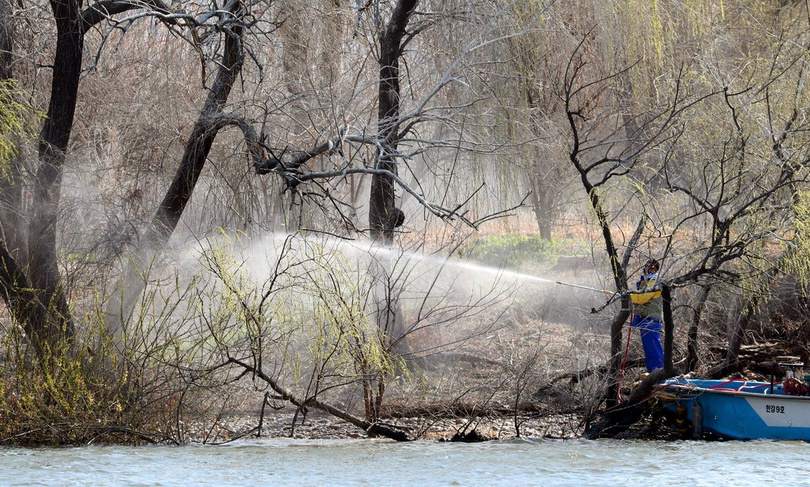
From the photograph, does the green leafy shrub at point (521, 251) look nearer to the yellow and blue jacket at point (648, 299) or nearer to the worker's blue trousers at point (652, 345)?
the worker's blue trousers at point (652, 345)

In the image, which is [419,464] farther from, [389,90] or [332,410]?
[389,90]

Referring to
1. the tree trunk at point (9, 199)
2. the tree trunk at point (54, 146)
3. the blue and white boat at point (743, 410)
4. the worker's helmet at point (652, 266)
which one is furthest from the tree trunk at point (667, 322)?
the tree trunk at point (9, 199)

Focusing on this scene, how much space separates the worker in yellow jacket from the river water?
4.03 ft

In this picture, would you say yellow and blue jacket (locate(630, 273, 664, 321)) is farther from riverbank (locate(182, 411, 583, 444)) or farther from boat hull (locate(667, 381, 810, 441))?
riverbank (locate(182, 411, 583, 444))

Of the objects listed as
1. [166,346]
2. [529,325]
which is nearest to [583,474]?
[166,346]

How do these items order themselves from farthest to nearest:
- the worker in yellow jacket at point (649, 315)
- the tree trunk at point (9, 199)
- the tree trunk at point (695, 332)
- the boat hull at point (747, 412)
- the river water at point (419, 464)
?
the tree trunk at point (695, 332) → the worker in yellow jacket at point (649, 315) → the boat hull at point (747, 412) → the tree trunk at point (9, 199) → the river water at point (419, 464)

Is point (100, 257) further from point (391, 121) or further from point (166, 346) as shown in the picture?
point (391, 121)

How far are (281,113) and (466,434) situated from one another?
3900 mm

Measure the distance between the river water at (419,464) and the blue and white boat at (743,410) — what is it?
0.49 ft

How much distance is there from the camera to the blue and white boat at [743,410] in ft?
41.8

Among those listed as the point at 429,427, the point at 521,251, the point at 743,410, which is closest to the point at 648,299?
the point at 743,410

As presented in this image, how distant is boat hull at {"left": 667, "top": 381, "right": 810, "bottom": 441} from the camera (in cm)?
1273

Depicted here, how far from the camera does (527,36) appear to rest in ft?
50.0

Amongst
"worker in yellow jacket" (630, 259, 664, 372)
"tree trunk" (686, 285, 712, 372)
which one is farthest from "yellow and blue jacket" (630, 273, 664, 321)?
"tree trunk" (686, 285, 712, 372)
